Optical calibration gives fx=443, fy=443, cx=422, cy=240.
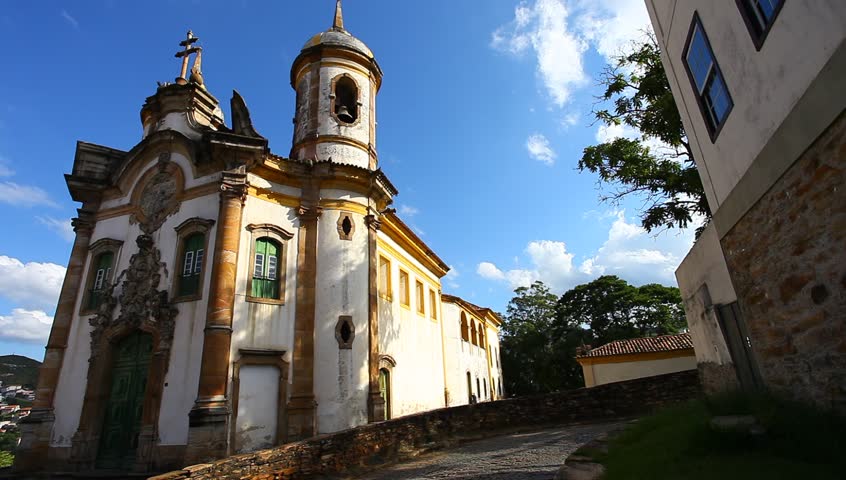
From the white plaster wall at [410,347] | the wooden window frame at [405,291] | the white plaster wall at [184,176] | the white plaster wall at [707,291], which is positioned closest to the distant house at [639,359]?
the white plaster wall at [410,347]

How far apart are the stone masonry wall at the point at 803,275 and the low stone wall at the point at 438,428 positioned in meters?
7.29

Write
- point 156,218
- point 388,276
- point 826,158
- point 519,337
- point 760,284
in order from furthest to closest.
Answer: point 519,337 < point 388,276 < point 156,218 < point 760,284 < point 826,158

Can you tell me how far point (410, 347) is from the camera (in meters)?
16.2

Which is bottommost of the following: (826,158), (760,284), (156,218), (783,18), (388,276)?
(760,284)

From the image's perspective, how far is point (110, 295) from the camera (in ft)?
39.5

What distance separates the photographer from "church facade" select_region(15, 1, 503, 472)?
34.0 feet

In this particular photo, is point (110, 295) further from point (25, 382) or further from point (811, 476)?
point (25, 382)

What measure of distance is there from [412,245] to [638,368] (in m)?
13.2

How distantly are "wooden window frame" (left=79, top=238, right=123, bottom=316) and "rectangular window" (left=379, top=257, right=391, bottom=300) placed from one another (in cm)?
771

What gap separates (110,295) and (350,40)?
11.3 meters

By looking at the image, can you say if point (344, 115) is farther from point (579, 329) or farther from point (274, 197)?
point (579, 329)

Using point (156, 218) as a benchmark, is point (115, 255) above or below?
below

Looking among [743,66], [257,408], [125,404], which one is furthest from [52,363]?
[743,66]

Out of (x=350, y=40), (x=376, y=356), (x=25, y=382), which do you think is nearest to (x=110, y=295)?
(x=376, y=356)
